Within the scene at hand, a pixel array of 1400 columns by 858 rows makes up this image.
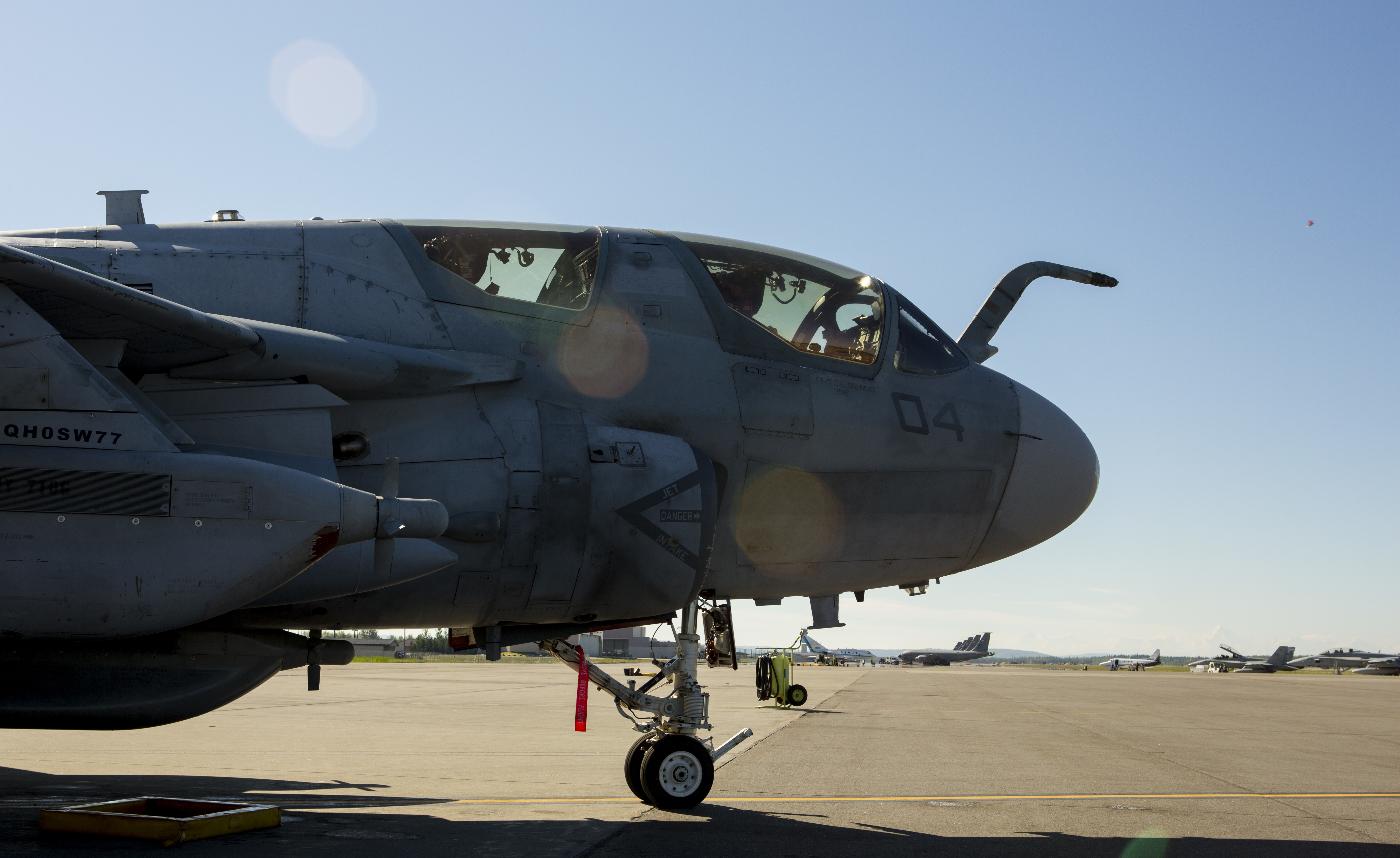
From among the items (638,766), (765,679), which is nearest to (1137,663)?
(765,679)

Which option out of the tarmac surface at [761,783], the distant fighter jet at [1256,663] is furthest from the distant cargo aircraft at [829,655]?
the tarmac surface at [761,783]

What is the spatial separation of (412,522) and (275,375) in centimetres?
132

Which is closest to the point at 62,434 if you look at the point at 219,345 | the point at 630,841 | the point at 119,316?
the point at 119,316

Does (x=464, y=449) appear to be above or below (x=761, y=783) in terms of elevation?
above

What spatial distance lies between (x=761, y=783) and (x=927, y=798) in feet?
5.58

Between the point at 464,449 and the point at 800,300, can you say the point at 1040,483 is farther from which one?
the point at 464,449

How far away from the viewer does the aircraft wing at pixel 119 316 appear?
498 centimetres

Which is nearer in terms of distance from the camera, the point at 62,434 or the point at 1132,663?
the point at 62,434

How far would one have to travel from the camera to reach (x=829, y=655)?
98.4 metres

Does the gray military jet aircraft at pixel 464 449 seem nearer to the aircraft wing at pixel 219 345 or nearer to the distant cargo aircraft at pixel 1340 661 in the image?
the aircraft wing at pixel 219 345

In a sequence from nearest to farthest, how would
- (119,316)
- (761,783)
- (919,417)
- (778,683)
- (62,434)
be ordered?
(62,434)
(119,316)
(919,417)
(761,783)
(778,683)

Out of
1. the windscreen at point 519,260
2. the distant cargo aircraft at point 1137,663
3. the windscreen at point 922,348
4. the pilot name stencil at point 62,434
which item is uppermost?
the windscreen at point 519,260

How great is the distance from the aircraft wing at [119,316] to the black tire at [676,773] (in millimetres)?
4317


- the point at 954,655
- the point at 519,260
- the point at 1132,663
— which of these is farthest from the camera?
the point at 1132,663
